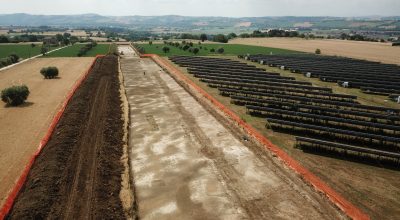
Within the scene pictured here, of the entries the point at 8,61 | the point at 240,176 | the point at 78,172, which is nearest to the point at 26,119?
the point at 78,172

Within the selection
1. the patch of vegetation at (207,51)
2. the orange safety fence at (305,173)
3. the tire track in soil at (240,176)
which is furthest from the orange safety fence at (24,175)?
the patch of vegetation at (207,51)

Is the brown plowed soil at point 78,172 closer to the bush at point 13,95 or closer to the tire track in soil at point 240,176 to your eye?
the tire track in soil at point 240,176

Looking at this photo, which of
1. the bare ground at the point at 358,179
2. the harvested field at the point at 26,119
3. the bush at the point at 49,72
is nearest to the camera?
the bare ground at the point at 358,179

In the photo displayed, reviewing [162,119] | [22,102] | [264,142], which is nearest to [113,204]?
[264,142]

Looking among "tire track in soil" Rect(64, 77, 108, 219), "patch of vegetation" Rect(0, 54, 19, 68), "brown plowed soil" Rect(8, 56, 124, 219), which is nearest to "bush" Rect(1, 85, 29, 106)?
"brown plowed soil" Rect(8, 56, 124, 219)

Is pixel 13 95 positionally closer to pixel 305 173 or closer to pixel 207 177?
pixel 207 177

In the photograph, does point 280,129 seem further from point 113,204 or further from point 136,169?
point 113,204

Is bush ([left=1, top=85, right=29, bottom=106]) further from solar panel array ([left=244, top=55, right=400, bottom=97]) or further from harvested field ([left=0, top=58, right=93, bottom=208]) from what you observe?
solar panel array ([left=244, top=55, right=400, bottom=97])
